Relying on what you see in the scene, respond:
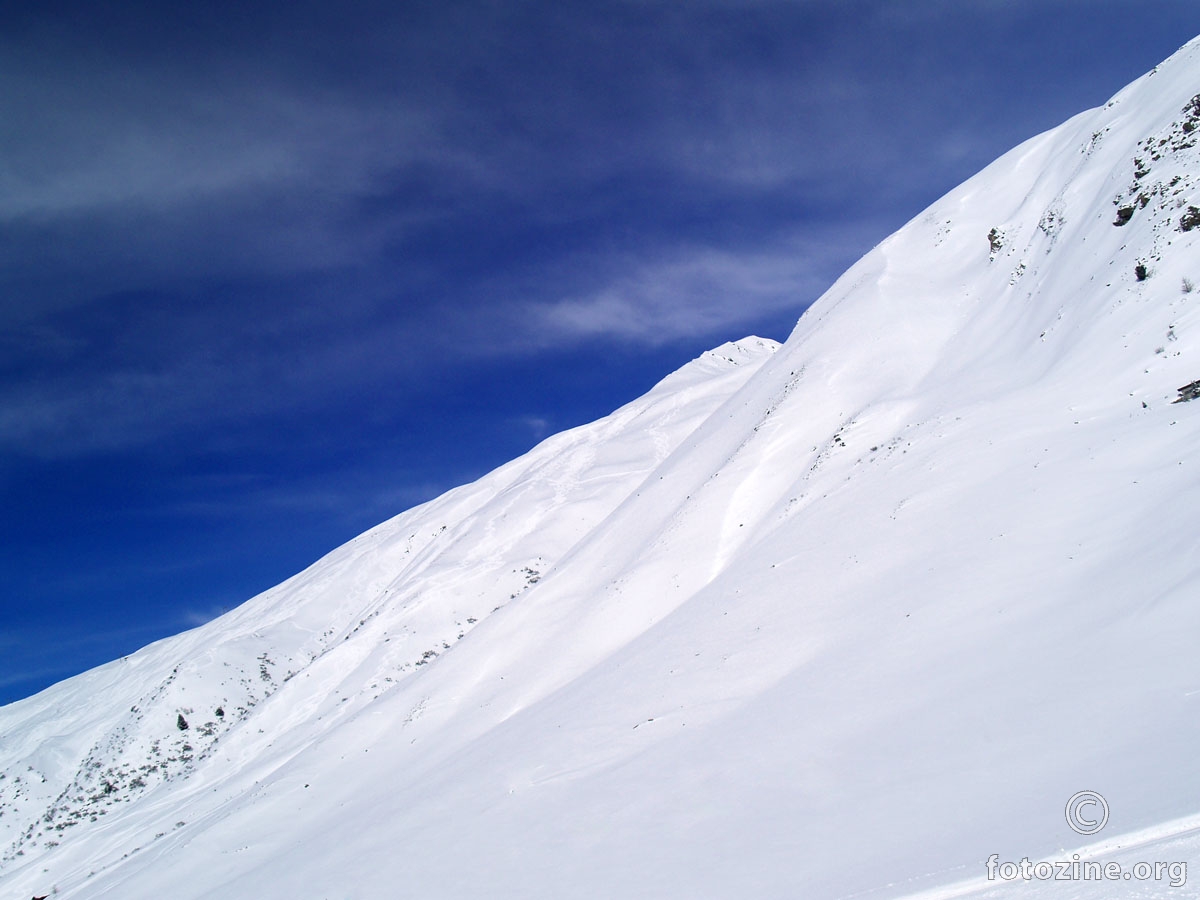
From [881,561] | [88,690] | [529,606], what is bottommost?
[881,561]

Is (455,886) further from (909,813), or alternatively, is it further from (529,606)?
(529,606)

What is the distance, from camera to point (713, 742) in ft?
52.1

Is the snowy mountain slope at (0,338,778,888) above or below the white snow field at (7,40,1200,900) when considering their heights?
above

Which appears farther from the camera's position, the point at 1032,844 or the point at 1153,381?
the point at 1153,381

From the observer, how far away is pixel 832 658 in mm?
16859

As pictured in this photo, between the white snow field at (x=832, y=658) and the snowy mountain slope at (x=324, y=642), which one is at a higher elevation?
the snowy mountain slope at (x=324, y=642)

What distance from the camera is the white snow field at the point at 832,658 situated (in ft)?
32.3

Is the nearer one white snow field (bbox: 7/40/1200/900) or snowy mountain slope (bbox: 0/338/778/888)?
white snow field (bbox: 7/40/1200/900)

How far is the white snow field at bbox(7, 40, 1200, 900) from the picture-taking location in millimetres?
9844

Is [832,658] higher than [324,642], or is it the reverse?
[324,642]

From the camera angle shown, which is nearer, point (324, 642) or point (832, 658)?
point (832, 658)

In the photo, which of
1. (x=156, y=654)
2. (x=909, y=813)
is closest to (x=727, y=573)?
(x=909, y=813)

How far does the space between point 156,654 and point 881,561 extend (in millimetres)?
83261

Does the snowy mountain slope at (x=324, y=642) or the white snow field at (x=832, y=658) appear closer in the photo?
the white snow field at (x=832, y=658)
